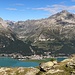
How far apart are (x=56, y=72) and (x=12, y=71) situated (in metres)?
23.6

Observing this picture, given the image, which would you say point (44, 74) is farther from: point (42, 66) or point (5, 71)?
point (5, 71)

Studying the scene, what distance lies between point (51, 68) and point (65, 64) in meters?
5.87

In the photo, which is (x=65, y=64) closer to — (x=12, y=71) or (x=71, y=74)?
(x=71, y=74)

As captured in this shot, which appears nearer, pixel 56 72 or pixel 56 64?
pixel 56 72

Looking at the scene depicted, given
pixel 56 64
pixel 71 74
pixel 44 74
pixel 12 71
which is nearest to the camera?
pixel 71 74

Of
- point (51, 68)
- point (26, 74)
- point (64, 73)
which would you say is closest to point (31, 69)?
point (26, 74)

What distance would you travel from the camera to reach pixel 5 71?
107 m

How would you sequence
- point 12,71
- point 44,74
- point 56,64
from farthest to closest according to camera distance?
point 12,71 → point 56,64 → point 44,74

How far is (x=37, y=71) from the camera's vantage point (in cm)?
9912

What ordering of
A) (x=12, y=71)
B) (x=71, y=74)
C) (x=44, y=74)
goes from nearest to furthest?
(x=71, y=74)
(x=44, y=74)
(x=12, y=71)

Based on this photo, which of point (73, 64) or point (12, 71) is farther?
point (12, 71)

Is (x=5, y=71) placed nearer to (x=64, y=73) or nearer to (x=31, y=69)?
(x=31, y=69)

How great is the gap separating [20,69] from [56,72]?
862 inches

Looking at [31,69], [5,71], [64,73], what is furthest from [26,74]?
[64,73]
